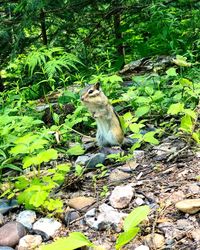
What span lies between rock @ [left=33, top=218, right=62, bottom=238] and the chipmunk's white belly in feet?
4.57

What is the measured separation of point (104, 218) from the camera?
9.51ft

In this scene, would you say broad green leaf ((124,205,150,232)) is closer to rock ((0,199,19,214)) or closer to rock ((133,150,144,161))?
rock ((0,199,19,214))

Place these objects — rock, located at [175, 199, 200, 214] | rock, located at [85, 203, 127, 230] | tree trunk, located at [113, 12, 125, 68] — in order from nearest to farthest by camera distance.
A: rock, located at [175, 199, 200, 214]
rock, located at [85, 203, 127, 230]
tree trunk, located at [113, 12, 125, 68]

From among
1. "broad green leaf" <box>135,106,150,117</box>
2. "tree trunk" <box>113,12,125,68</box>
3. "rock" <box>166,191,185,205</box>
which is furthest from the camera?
"tree trunk" <box>113,12,125,68</box>

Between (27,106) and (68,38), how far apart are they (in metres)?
2.60

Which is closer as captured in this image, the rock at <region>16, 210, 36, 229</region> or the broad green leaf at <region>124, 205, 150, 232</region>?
the broad green leaf at <region>124, 205, 150, 232</region>

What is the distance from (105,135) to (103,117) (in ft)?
0.59

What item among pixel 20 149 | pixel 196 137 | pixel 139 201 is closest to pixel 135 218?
pixel 139 201

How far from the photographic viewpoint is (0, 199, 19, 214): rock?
10.8 ft

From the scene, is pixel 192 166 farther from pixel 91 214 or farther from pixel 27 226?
pixel 27 226

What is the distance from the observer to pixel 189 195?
2.99 m

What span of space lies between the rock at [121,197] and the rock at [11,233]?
636 millimetres

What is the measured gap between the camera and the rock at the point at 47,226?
2.92 meters

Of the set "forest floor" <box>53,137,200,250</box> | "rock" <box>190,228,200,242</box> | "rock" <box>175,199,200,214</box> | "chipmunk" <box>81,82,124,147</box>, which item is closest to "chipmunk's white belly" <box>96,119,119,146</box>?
"chipmunk" <box>81,82,124,147</box>
